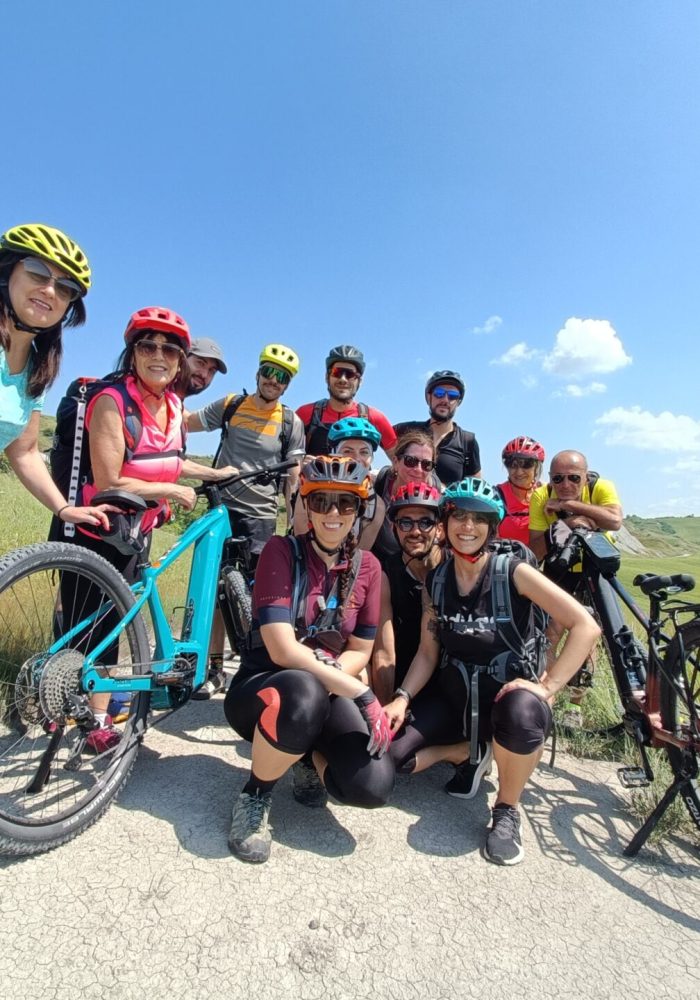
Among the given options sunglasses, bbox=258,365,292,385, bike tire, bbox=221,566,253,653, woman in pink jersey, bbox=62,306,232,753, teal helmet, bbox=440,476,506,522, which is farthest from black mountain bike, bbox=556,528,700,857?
sunglasses, bbox=258,365,292,385

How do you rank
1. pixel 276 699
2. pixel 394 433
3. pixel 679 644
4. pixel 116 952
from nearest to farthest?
pixel 116 952
pixel 276 699
pixel 679 644
pixel 394 433

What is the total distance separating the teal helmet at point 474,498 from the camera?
315 cm

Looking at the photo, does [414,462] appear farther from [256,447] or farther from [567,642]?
[567,642]

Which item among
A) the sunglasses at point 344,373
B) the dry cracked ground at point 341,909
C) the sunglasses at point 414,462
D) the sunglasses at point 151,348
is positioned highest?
the sunglasses at point 344,373

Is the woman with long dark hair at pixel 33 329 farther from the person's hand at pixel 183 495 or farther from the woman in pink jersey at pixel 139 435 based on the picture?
the person's hand at pixel 183 495

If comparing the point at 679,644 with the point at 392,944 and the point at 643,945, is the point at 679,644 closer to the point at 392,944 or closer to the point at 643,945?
the point at 643,945

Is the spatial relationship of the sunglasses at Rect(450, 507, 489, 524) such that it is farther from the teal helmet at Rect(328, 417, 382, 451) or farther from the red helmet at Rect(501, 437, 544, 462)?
the red helmet at Rect(501, 437, 544, 462)

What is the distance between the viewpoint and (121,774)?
2746 mm

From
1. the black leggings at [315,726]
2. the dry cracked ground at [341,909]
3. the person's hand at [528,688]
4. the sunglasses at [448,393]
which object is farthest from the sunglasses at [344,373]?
the dry cracked ground at [341,909]

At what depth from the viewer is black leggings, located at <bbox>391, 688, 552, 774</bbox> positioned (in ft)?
9.07

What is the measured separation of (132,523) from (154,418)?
2.22 ft

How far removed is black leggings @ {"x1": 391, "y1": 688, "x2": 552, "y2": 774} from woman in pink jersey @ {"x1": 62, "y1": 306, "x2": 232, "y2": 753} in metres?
1.70

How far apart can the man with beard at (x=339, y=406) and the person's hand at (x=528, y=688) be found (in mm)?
2843

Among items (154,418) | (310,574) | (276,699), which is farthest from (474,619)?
(154,418)
